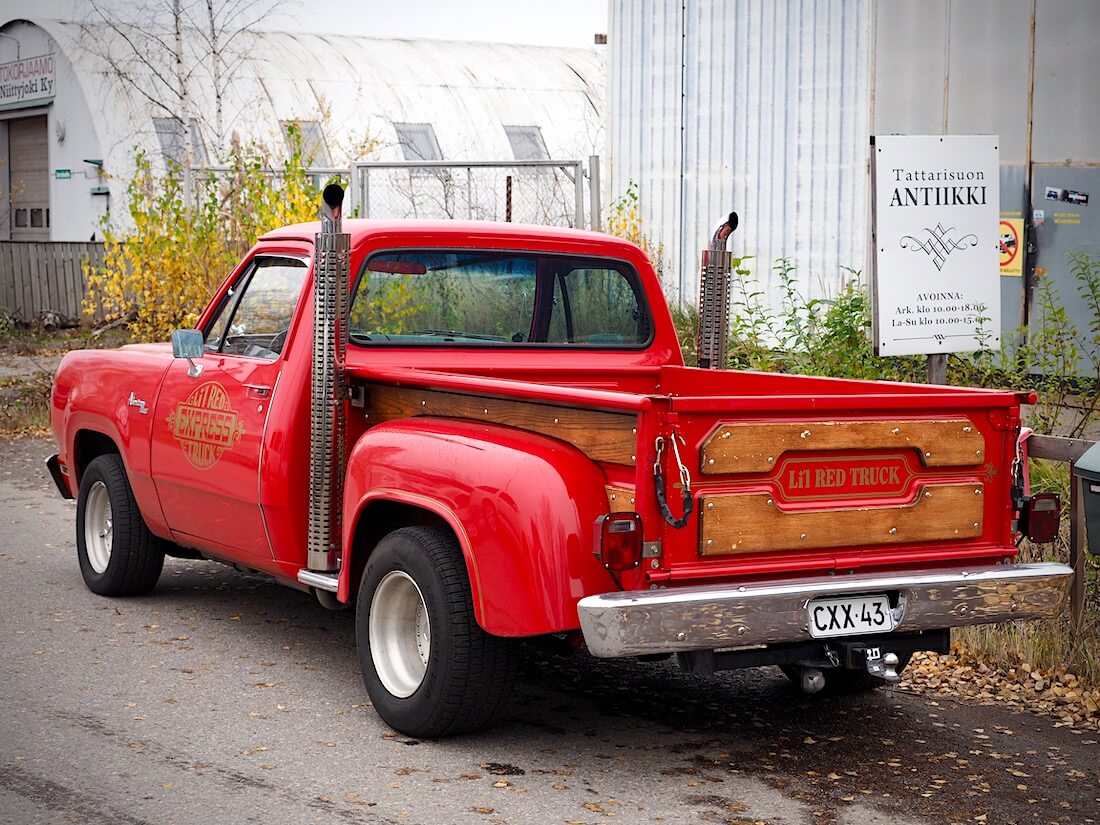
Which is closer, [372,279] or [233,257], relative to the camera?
[372,279]

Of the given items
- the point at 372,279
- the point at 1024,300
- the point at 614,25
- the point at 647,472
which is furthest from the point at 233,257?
the point at 647,472

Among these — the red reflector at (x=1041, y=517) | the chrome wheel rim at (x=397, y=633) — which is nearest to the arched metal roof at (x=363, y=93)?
the chrome wheel rim at (x=397, y=633)

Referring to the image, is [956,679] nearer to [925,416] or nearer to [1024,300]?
[925,416]

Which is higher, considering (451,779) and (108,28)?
(108,28)

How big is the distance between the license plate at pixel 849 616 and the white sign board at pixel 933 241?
2.91 m

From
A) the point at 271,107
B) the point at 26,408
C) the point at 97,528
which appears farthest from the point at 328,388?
the point at 271,107

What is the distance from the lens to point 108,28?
995 inches

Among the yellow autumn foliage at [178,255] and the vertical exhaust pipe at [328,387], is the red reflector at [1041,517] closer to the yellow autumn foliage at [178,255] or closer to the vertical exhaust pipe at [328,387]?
the vertical exhaust pipe at [328,387]

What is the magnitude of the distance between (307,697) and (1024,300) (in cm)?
937

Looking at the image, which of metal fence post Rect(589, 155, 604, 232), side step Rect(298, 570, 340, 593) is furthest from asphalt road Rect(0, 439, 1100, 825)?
metal fence post Rect(589, 155, 604, 232)

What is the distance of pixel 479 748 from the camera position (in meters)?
5.30

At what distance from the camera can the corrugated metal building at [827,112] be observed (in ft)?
43.1

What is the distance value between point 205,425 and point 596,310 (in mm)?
1848

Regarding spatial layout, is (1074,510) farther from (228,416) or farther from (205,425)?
(205,425)
